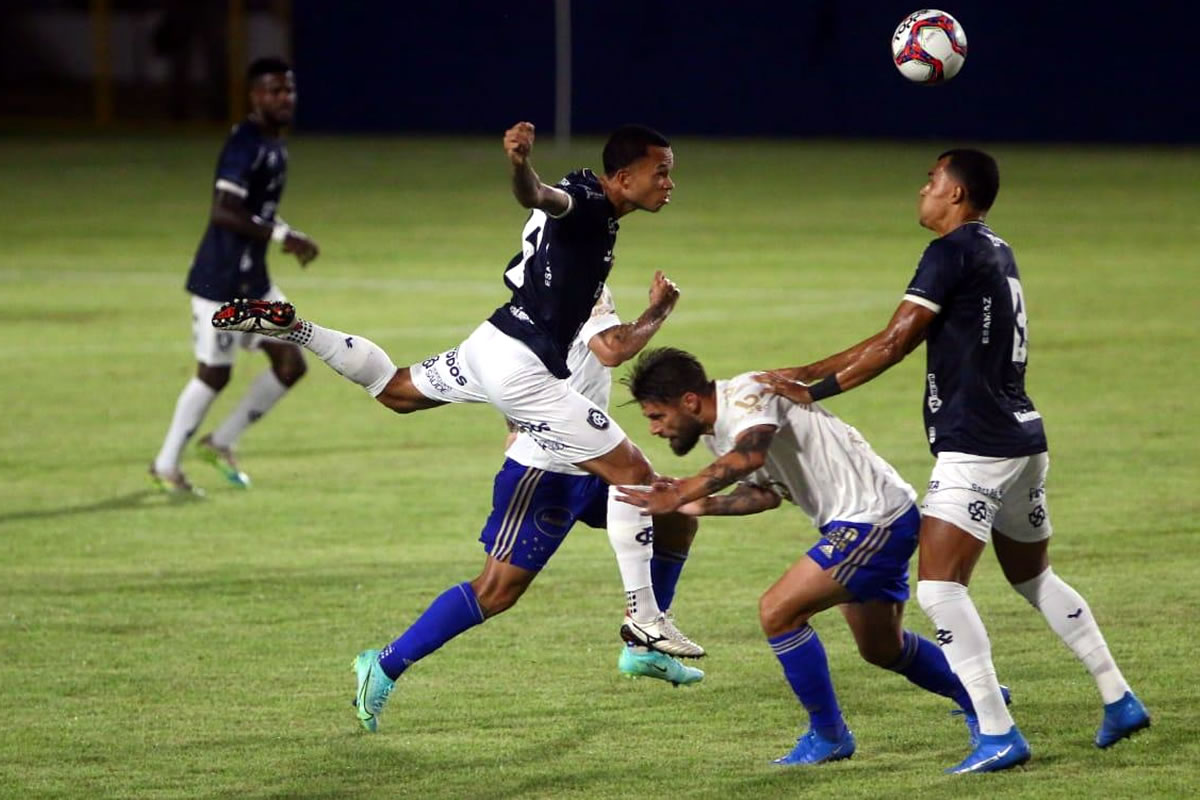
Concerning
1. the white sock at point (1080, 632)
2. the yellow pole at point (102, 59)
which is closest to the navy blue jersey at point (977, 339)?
the white sock at point (1080, 632)

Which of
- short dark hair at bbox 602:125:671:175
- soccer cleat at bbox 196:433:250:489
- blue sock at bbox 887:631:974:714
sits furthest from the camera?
soccer cleat at bbox 196:433:250:489

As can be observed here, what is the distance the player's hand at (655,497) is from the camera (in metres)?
6.53

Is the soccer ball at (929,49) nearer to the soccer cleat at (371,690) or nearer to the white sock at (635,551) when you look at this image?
the white sock at (635,551)

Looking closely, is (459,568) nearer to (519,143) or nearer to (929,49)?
(929,49)

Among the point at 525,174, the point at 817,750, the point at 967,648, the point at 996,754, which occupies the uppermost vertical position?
the point at 525,174

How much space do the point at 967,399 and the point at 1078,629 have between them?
2.96 ft

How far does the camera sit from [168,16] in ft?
148

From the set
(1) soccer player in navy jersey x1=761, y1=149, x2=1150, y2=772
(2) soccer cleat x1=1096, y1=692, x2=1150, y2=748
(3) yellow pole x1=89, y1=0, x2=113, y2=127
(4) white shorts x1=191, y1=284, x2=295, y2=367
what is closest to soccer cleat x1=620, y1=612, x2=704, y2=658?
(1) soccer player in navy jersey x1=761, y1=149, x2=1150, y2=772

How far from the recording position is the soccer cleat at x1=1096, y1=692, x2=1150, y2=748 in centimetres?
685

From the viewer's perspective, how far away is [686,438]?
6.58 meters

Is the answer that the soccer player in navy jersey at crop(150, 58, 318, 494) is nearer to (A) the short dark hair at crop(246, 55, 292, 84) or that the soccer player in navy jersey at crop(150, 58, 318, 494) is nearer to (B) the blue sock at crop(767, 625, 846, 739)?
(A) the short dark hair at crop(246, 55, 292, 84)

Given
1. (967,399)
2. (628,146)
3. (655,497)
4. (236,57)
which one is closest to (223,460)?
(628,146)

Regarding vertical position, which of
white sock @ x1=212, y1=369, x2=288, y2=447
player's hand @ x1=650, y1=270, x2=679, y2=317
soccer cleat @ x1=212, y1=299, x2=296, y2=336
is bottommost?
white sock @ x1=212, y1=369, x2=288, y2=447

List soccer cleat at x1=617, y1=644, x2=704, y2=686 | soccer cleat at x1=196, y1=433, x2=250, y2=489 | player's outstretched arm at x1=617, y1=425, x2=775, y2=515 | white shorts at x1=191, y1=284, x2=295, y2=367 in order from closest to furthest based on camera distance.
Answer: player's outstretched arm at x1=617, y1=425, x2=775, y2=515
soccer cleat at x1=617, y1=644, x2=704, y2=686
white shorts at x1=191, y1=284, x2=295, y2=367
soccer cleat at x1=196, y1=433, x2=250, y2=489
